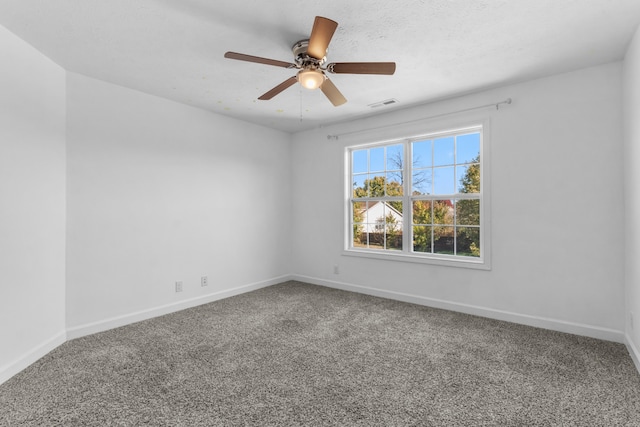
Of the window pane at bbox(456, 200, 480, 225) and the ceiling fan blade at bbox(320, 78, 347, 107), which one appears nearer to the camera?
the ceiling fan blade at bbox(320, 78, 347, 107)

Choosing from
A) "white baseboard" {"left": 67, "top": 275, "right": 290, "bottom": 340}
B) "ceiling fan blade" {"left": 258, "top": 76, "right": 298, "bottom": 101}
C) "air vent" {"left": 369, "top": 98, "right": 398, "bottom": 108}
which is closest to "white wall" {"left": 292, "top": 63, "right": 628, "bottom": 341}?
"air vent" {"left": 369, "top": 98, "right": 398, "bottom": 108}

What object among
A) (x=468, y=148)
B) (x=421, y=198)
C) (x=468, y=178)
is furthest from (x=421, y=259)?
(x=468, y=148)

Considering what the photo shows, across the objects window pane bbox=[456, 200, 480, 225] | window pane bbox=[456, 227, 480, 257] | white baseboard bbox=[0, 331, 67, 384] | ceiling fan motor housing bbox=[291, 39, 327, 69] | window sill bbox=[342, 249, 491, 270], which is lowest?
white baseboard bbox=[0, 331, 67, 384]

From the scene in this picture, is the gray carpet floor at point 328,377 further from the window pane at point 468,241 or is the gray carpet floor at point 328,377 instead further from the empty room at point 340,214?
the window pane at point 468,241

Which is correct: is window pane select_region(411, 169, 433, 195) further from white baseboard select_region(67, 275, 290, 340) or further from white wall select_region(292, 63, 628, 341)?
white baseboard select_region(67, 275, 290, 340)

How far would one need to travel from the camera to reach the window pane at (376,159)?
443 centimetres

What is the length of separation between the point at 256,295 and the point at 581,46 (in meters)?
4.27

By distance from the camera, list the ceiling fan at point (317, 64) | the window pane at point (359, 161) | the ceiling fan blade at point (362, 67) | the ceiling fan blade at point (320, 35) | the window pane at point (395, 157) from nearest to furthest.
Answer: the ceiling fan blade at point (320, 35) < the ceiling fan at point (317, 64) < the ceiling fan blade at point (362, 67) < the window pane at point (395, 157) < the window pane at point (359, 161)

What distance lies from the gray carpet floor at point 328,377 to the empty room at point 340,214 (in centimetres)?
2

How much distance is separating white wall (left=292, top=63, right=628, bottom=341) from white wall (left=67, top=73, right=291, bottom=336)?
238cm

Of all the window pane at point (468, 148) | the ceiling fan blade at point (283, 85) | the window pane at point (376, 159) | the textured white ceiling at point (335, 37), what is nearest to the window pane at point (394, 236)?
the window pane at point (376, 159)

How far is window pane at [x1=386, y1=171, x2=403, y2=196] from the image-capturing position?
4258mm

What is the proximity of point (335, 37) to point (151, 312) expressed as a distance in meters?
3.32

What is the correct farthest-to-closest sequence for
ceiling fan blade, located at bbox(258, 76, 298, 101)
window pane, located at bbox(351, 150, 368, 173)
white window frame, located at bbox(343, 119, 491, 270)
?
window pane, located at bbox(351, 150, 368, 173) → white window frame, located at bbox(343, 119, 491, 270) → ceiling fan blade, located at bbox(258, 76, 298, 101)
